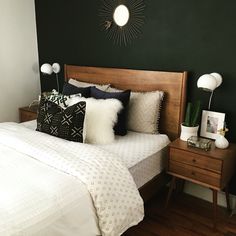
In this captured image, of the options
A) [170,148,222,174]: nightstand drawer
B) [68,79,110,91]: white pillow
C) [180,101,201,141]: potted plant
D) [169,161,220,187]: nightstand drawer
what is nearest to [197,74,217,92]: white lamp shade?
[180,101,201,141]: potted plant

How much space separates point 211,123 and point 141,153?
0.70 m

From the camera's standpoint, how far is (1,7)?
321 cm

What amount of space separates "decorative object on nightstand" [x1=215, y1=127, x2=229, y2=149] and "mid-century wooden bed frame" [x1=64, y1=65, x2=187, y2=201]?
395 millimetres

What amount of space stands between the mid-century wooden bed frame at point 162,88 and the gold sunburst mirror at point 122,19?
355 millimetres

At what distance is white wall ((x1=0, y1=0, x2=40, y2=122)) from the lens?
3.32 meters

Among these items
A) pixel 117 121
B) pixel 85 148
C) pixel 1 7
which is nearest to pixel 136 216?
pixel 85 148

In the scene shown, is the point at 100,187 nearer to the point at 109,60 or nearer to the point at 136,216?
the point at 136,216

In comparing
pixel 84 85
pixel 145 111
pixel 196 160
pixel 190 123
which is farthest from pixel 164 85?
pixel 84 85

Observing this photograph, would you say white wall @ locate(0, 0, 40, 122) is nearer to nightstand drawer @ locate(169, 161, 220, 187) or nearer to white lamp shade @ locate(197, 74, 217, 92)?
nightstand drawer @ locate(169, 161, 220, 187)

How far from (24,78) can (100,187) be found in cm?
258

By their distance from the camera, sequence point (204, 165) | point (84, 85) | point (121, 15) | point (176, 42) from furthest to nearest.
Result: point (84, 85), point (121, 15), point (176, 42), point (204, 165)

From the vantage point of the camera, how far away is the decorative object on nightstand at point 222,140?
6.80 feet

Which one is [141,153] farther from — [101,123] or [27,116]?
[27,116]

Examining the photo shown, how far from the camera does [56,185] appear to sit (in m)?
1.45
